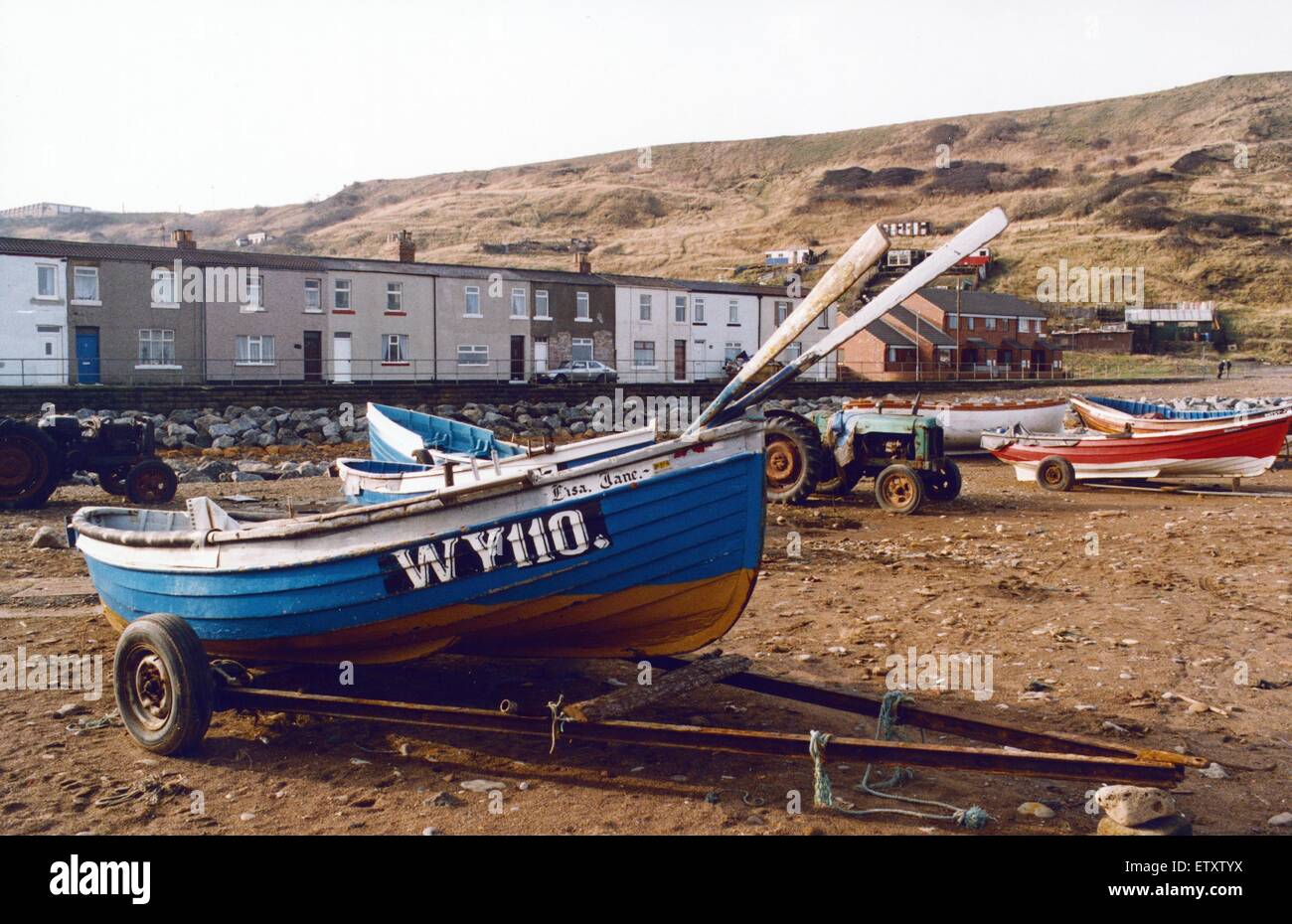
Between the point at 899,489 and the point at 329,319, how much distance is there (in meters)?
33.4

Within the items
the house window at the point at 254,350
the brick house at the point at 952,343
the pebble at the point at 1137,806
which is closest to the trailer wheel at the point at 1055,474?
the pebble at the point at 1137,806

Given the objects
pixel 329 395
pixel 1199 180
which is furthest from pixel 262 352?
pixel 1199 180

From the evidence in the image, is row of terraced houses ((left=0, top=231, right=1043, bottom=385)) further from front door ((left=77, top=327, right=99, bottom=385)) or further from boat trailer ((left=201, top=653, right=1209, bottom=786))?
boat trailer ((left=201, top=653, right=1209, bottom=786))

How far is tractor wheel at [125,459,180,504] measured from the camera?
18391 millimetres

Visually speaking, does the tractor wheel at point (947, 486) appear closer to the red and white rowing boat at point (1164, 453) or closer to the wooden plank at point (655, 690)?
the red and white rowing boat at point (1164, 453)

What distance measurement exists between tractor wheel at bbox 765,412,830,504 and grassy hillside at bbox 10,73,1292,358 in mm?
78632

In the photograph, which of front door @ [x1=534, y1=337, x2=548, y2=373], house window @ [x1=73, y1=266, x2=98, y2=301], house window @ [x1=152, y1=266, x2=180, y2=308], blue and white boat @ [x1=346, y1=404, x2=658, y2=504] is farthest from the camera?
front door @ [x1=534, y1=337, x2=548, y2=373]

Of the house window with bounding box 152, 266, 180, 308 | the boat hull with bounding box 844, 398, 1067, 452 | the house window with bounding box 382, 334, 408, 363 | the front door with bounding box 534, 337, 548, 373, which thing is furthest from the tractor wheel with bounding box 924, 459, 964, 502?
the house window with bounding box 152, 266, 180, 308

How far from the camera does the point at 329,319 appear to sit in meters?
44.9

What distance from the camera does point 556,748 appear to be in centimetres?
708

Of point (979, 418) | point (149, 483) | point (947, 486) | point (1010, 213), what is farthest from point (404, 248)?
point (1010, 213)

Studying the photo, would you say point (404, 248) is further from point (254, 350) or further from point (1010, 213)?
point (1010, 213)

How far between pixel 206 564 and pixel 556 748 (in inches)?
113

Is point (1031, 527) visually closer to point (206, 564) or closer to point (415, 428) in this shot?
point (415, 428)
